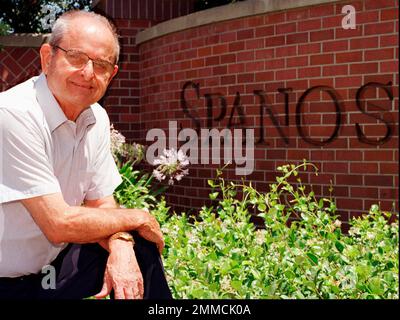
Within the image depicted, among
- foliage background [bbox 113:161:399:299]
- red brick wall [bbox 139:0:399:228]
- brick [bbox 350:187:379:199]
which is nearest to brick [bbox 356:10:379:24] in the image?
red brick wall [bbox 139:0:399:228]

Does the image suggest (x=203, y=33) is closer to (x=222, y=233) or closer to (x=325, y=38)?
(x=325, y=38)

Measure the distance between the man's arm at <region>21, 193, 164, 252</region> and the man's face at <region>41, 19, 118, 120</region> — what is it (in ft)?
1.26

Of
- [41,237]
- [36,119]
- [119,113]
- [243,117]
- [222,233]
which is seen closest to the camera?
[36,119]

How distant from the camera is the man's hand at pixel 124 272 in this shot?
2.54 metres

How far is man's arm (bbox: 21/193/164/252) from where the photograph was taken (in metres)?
2.50

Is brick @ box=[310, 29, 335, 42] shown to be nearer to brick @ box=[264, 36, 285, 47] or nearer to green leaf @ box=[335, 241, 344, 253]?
brick @ box=[264, 36, 285, 47]

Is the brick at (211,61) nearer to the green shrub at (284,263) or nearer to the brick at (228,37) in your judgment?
the brick at (228,37)

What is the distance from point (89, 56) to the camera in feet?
8.38

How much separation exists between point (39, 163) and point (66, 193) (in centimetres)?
31

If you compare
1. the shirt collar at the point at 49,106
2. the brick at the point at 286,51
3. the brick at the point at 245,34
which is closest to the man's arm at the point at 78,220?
the shirt collar at the point at 49,106

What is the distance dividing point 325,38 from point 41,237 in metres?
3.55

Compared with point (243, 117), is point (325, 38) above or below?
above

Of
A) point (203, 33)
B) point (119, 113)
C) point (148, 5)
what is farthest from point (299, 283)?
point (148, 5)
